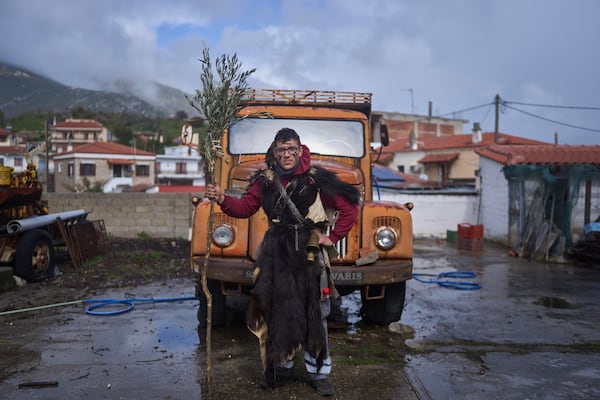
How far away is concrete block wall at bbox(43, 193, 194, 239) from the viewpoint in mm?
14070

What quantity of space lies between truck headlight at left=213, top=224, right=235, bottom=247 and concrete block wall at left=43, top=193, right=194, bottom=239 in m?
9.23

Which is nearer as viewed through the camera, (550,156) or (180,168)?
(550,156)

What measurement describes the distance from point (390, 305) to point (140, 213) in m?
9.93

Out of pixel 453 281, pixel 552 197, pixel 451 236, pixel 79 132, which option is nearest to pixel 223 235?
pixel 453 281

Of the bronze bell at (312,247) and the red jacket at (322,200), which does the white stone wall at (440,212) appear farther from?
the bronze bell at (312,247)

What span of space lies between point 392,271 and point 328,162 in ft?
5.73

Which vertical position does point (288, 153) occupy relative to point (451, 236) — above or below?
above

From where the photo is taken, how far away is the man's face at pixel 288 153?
3727 millimetres

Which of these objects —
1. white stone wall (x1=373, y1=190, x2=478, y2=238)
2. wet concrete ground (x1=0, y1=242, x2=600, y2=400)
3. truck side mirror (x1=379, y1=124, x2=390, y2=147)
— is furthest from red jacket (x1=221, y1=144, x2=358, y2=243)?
white stone wall (x1=373, y1=190, x2=478, y2=238)

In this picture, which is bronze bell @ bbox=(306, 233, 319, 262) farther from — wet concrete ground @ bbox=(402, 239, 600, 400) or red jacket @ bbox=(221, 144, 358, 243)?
wet concrete ground @ bbox=(402, 239, 600, 400)

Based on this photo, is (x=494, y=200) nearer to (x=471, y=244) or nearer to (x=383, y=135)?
(x=471, y=244)

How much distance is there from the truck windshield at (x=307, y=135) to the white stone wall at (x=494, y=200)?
9.47 m

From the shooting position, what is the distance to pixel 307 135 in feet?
21.1

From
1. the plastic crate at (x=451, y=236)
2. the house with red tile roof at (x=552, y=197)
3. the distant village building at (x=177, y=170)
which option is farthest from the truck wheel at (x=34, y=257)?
the distant village building at (x=177, y=170)
